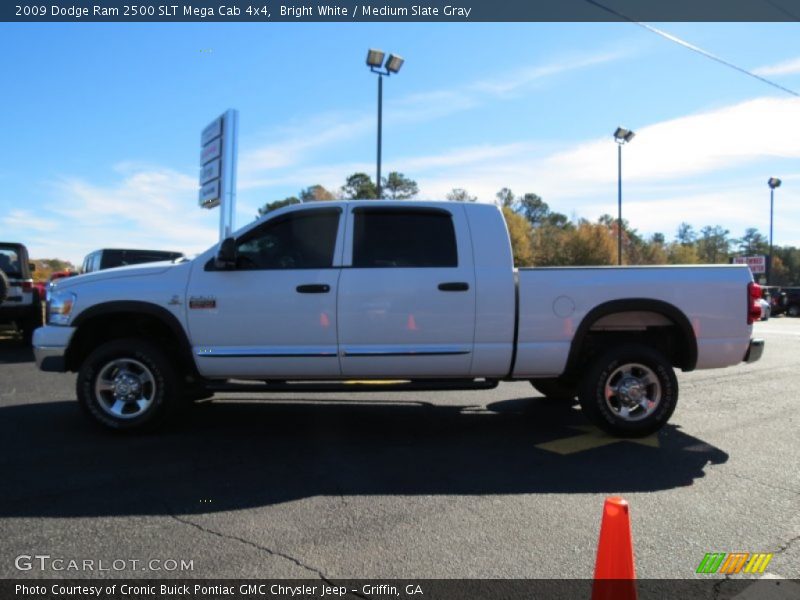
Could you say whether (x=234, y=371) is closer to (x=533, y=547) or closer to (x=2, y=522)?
(x=2, y=522)

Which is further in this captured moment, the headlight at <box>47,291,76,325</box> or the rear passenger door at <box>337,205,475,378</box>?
the headlight at <box>47,291,76,325</box>

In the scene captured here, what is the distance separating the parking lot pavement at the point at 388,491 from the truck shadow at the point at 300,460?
2 cm

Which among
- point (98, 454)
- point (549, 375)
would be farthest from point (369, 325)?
point (98, 454)

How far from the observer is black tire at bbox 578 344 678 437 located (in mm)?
5074

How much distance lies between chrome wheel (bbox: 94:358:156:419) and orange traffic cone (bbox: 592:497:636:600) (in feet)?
13.7

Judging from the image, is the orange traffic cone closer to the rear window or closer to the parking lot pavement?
the parking lot pavement

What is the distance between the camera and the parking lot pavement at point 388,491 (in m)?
3.00

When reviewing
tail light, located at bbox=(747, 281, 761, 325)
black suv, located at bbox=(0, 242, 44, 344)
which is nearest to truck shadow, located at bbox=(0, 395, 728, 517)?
tail light, located at bbox=(747, 281, 761, 325)

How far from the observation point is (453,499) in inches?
147

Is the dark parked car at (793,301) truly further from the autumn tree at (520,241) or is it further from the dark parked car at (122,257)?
the dark parked car at (122,257)

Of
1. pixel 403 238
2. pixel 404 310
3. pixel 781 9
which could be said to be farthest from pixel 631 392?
pixel 781 9

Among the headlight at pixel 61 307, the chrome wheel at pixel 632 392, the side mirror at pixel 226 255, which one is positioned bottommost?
the chrome wheel at pixel 632 392

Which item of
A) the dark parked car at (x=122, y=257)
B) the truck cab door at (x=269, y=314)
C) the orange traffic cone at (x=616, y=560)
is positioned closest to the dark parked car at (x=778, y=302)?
the dark parked car at (x=122, y=257)

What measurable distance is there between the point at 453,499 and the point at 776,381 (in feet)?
22.1
